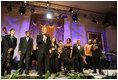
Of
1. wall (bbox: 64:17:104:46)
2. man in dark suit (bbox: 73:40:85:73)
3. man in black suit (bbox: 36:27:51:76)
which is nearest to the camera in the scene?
man in black suit (bbox: 36:27:51:76)

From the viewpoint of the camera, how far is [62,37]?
24.3ft

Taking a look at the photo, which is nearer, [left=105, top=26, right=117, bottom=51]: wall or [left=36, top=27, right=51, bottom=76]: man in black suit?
[left=36, top=27, right=51, bottom=76]: man in black suit

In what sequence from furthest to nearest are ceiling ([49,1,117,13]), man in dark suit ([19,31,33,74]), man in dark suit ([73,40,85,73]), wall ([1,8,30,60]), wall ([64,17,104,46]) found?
wall ([64,17,104,46]) < wall ([1,8,30,60]) < ceiling ([49,1,117,13]) < man in dark suit ([73,40,85,73]) < man in dark suit ([19,31,33,74])

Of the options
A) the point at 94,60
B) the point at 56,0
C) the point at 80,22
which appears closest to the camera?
the point at 94,60

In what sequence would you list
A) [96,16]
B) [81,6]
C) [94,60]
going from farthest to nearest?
[96,16]
[81,6]
[94,60]

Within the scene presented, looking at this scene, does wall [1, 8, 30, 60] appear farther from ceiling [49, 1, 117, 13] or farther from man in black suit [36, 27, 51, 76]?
man in black suit [36, 27, 51, 76]

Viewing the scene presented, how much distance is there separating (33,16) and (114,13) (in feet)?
19.8

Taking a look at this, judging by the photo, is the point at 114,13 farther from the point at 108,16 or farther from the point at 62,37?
the point at 62,37

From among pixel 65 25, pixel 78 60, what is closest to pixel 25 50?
pixel 78 60

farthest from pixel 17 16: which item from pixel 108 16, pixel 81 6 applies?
pixel 108 16

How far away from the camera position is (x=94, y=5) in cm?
700

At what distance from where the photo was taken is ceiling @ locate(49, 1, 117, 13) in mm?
6633

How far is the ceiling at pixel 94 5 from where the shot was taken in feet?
21.8

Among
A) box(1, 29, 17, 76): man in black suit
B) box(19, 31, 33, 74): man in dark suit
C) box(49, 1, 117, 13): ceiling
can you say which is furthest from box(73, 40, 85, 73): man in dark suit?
box(49, 1, 117, 13): ceiling
